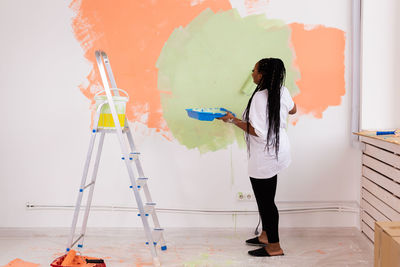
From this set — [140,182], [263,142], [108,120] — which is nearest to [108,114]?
[108,120]

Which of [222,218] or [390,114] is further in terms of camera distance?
[222,218]

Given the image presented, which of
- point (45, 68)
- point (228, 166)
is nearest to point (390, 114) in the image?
point (228, 166)

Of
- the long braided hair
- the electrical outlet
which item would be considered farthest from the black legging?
the electrical outlet

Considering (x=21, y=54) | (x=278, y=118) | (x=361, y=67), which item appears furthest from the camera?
(x=21, y=54)

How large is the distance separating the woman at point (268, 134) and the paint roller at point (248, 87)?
1.07 ft

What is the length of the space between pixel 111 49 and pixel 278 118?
1.40m

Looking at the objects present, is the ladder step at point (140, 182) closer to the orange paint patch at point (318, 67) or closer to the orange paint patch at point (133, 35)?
the orange paint patch at point (133, 35)

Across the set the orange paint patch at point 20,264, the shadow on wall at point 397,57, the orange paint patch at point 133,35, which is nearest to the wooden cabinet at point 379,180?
the shadow on wall at point 397,57

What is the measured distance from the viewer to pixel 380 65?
2.88 metres

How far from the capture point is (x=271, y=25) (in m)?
2.98

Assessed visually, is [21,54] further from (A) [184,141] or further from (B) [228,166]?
(B) [228,166]

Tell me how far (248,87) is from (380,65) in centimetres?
96

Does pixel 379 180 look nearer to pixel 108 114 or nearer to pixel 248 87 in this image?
pixel 248 87

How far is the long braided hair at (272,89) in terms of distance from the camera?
2.50 m
